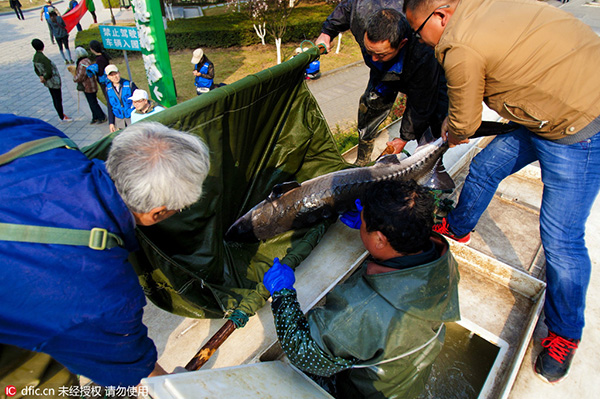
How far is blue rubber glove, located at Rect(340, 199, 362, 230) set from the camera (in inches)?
122

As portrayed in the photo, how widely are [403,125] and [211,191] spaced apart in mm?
2340

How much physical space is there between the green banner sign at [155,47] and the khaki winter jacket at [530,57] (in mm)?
4659

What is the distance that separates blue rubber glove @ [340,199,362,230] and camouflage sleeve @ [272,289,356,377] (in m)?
1.55

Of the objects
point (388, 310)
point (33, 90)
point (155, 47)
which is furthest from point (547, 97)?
point (33, 90)

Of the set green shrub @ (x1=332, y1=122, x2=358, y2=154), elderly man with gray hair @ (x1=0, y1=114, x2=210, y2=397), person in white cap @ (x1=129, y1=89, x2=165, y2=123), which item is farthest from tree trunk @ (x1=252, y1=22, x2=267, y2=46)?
elderly man with gray hair @ (x1=0, y1=114, x2=210, y2=397)

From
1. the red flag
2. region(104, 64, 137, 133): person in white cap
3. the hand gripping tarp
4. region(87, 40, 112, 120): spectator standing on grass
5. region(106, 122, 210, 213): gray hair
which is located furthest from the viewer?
the red flag

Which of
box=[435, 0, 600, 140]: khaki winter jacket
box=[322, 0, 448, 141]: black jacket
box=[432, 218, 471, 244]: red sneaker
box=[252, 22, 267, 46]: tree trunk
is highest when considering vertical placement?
box=[435, 0, 600, 140]: khaki winter jacket

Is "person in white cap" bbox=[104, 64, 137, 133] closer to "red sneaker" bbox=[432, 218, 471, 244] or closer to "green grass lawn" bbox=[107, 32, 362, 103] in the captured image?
"green grass lawn" bbox=[107, 32, 362, 103]

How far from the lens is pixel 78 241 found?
1.08m

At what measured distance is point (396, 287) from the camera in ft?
4.34

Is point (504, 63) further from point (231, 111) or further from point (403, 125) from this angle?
point (403, 125)

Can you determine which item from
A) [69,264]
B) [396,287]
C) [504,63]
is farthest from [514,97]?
[69,264]

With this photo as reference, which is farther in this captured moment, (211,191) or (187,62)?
(187,62)

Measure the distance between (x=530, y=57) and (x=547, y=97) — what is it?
230 millimetres
